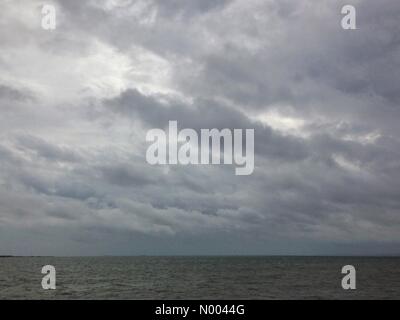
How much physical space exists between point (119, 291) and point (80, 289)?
24.1ft

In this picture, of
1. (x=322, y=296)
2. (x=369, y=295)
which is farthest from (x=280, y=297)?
(x=369, y=295)

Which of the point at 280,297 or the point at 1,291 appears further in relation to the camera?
the point at 1,291
